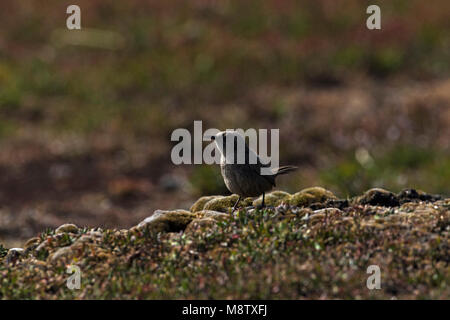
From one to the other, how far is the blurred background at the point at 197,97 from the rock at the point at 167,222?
18.6ft

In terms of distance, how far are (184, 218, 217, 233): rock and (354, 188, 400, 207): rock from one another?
4.52 ft

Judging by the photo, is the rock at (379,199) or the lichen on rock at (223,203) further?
the lichen on rock at (223,203)

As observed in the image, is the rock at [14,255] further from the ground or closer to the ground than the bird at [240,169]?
closer to the ground

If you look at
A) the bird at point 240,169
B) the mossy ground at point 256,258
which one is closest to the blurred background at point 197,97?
the bird at point 240,169

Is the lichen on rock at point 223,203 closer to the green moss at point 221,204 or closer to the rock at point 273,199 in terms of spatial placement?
the green moss at point 221,204

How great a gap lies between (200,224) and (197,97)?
11.8m

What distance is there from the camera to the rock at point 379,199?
6.82 m

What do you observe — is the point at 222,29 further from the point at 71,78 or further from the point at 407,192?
the point at 407,192

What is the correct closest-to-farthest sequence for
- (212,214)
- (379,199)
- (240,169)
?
(212,214) < (240,169) < (379,199)

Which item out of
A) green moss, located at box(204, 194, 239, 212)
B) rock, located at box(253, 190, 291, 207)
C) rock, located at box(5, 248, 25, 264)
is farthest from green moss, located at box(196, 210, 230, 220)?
rock, located at box(5, 248, 25, 264)

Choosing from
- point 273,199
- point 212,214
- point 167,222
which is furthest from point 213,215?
point 273,199

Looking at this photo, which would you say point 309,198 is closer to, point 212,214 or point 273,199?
point 273,199

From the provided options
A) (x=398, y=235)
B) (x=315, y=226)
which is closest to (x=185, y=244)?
(x=315, y=226)

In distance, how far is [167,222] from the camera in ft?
20.7
